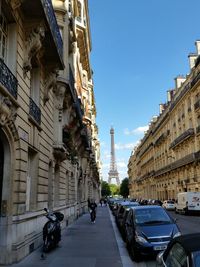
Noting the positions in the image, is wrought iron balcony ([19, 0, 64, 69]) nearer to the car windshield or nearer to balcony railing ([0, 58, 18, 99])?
balcony railing ([0, 58, 18, 99])

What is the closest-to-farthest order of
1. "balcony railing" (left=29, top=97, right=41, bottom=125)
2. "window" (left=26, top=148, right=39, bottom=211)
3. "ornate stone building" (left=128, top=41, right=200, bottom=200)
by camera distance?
"balcony railing" (left=29, top=97, right=41, bottom=125), "window" (left=26, top=148, right=39, bottom=211), "ornate stone building" (left=128, top=41, right=200, bottom=200)

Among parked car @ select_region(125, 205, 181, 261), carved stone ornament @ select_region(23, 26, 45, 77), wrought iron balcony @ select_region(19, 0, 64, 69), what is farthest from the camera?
carved stone ornament @ select_region(23, 26, 45, 77)

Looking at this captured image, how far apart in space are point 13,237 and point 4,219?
512mm

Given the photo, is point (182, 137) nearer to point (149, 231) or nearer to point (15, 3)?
point (149, 231)

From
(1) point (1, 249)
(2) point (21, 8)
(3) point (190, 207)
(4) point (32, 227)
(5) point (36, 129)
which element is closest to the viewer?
(1) point (1, 249)

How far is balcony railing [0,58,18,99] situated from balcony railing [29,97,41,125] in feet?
6.40

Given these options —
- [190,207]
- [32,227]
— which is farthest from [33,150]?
[190,207]

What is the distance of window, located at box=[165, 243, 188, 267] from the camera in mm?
4047

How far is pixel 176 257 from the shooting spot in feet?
14.4

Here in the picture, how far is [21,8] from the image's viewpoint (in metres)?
9.84

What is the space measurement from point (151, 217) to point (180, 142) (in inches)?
1721

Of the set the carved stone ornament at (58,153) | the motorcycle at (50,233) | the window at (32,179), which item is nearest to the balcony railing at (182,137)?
the carved stone ornament at (58,153)

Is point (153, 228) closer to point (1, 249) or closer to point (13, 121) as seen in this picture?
point (1, 249)

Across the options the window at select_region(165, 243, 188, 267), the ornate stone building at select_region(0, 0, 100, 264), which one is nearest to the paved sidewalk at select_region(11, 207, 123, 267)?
the ornate stone building at select_region(0, 0, 100, 264)
